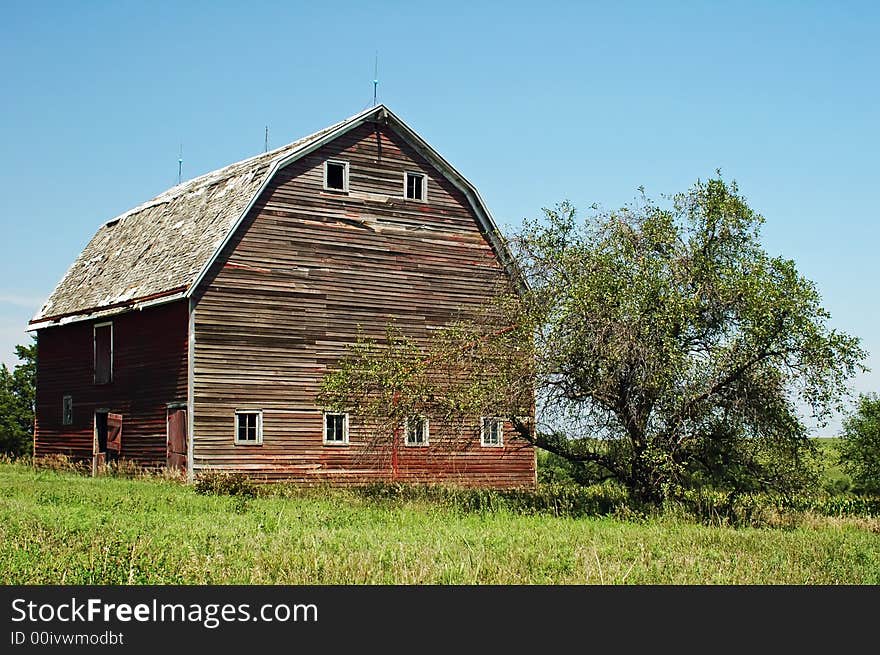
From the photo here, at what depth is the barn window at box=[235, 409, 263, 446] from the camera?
28859 mm

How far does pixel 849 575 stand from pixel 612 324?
8.26 m

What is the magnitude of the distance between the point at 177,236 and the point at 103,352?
434 cm

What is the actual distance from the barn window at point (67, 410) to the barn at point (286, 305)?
2.64ft

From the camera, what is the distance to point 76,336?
115ft

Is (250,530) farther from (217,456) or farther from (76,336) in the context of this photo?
(76,336)

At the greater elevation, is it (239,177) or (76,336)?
(239,177)

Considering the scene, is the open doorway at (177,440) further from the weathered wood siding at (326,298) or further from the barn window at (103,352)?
the barn window at (103,352)

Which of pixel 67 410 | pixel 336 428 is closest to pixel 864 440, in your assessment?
pixel 336 428

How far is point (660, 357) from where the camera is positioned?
2102 cm

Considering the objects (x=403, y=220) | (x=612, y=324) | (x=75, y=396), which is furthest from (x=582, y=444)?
(x=75, y=396)

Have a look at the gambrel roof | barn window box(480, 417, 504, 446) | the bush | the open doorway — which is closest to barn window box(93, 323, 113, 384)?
the gambrel roof

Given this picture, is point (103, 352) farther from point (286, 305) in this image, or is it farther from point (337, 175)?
point (337, 175)

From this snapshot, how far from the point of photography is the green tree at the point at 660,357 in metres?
20.9

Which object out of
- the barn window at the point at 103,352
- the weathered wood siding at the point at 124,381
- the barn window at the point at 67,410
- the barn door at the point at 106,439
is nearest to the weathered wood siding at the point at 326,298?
the weathered wood siding at the point at 124,381
